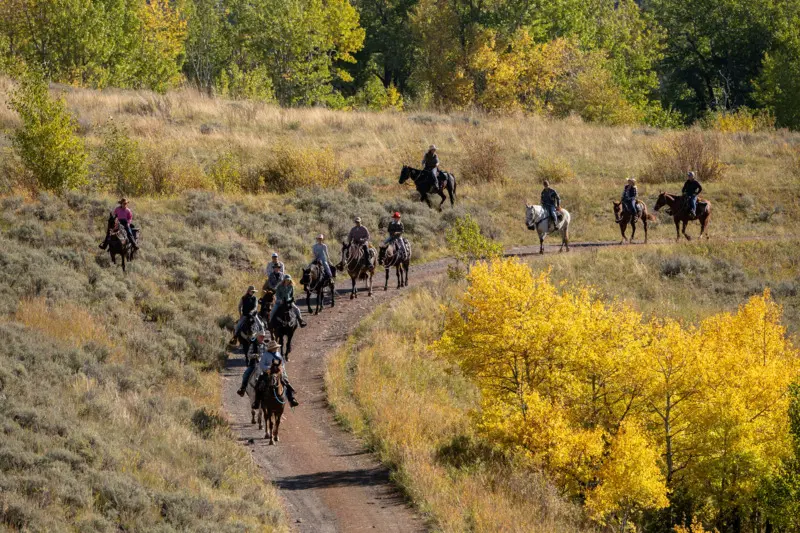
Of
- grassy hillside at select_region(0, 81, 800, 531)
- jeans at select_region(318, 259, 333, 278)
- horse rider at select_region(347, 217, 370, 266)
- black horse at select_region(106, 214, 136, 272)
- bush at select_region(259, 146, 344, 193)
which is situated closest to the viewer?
grassy hillside at select_region(0, 81, 800, 531)

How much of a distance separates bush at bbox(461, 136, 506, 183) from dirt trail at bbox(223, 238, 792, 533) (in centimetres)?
2124

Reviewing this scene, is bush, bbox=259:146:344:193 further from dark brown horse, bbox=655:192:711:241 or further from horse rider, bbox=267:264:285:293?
horse rider, bbox=267:264:285:293

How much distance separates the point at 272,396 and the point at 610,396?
28.8 ft

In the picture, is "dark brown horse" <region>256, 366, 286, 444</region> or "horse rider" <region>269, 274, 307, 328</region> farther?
"horse rider" <region>269, 274, 307, 328</region>

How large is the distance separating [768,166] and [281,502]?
40.3 meters

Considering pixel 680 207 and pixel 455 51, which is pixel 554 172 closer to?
pixel 680 207

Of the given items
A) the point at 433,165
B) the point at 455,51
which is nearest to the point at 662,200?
the point at 433,165

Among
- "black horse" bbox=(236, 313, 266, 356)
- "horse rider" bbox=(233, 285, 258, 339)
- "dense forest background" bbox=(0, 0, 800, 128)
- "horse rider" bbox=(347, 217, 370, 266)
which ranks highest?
"dense forest background" bbox=(0, 0, 800, 128)

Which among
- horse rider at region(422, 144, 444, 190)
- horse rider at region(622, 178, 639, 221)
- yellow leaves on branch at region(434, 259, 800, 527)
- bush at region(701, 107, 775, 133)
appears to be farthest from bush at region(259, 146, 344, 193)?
bush at region(701, 107, 775, 133)

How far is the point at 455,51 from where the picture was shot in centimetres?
7069

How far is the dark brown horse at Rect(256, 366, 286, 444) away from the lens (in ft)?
66.7

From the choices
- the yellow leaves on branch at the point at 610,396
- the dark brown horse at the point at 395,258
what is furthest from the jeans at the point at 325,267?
the yellow leaves on branch at the point at 610,396

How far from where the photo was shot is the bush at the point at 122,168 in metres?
38.0

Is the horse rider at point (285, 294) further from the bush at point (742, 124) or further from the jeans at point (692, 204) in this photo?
the bush at point (742, 124)
